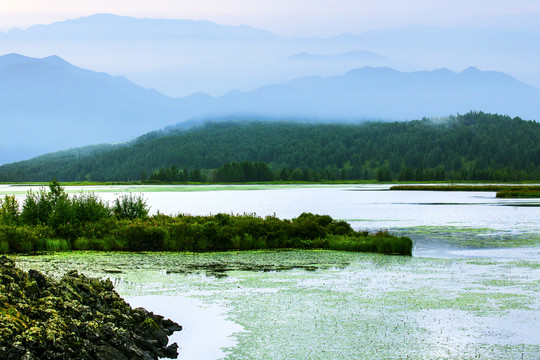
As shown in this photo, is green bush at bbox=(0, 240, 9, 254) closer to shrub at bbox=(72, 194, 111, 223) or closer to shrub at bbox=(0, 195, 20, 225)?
shrub at bbox=(0, 195, 20, 225)

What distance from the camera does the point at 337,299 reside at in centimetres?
2053

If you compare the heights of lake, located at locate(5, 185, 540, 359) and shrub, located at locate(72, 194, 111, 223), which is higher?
shrub, located at locate(72, 194, 111, 223)

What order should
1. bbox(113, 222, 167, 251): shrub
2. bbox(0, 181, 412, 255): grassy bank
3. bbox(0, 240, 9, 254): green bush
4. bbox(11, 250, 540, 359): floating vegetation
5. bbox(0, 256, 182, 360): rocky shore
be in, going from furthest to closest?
bbox(113, 222, 167, 251): shrub → bbox(0, 181, 412, 255): grassy bank → bbox(0, 240, 9, 254): green bush → bbox(11, 250, 540, 359): floating vegetation → bbox(0, 256, 182, 360): rocky shore

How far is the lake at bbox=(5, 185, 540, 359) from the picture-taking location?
1525 cm

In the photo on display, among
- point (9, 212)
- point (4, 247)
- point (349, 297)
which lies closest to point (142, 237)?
point (4, 247)

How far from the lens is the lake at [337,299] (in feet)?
50.0

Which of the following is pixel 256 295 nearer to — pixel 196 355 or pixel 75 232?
pixel 196 355

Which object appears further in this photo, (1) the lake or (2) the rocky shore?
(1) the lake

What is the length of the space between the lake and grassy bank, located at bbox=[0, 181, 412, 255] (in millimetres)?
1978

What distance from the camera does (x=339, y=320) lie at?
17.7 metres

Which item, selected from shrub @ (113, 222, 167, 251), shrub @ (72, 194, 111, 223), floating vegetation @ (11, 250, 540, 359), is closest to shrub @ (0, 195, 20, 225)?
shrub @ (72, 194, 111, 223)

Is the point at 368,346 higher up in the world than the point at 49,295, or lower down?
lower down

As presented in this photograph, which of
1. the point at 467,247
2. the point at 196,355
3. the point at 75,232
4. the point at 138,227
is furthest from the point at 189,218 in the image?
the point at 196,355

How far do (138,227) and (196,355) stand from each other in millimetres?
20497
